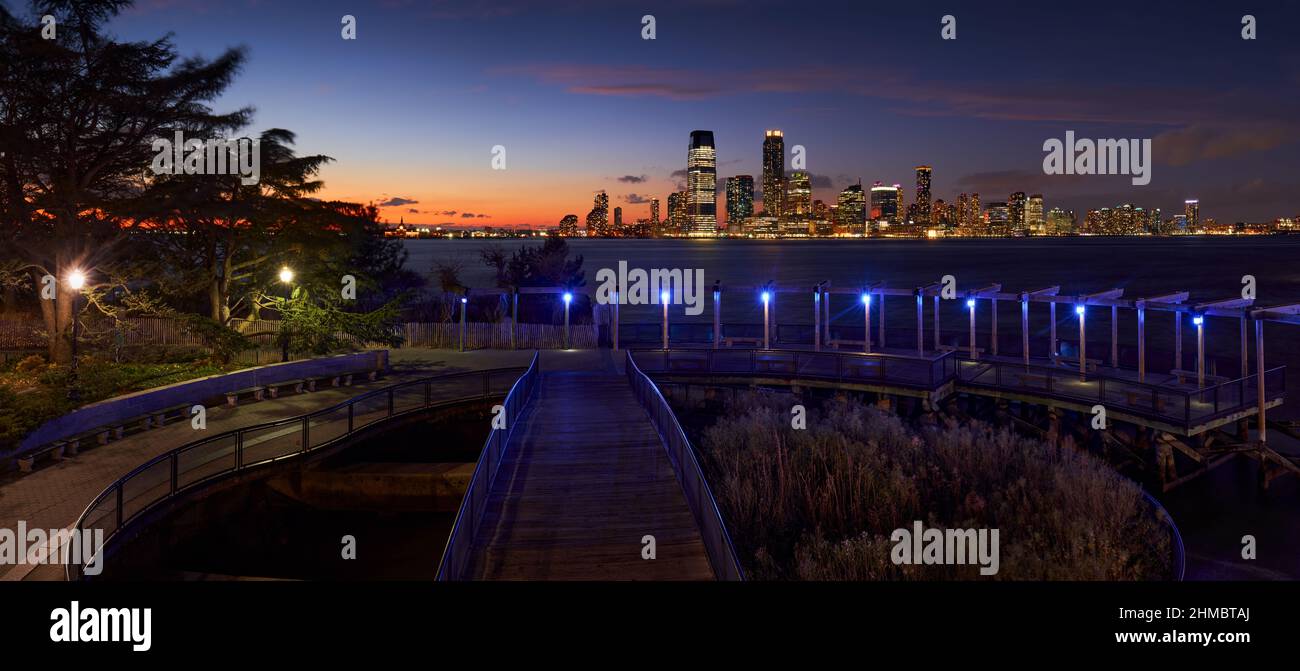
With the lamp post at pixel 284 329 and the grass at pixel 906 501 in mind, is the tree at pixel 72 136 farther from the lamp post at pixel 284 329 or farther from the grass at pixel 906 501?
the grass at pixel 906 501

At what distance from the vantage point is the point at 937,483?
14438 millimetres

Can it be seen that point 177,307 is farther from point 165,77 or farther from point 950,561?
→ point 950,561

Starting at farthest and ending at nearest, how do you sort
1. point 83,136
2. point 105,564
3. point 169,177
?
point 169,177 < point 83,136 < point 105,564

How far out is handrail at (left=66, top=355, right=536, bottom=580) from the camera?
10.2 m

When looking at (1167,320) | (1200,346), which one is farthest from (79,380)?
(1167,320)

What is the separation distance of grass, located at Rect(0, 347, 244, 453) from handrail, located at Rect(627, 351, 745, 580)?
454 inches

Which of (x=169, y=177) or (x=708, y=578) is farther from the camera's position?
(x=169, y=177)

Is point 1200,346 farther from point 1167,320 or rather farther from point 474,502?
point 1167,320

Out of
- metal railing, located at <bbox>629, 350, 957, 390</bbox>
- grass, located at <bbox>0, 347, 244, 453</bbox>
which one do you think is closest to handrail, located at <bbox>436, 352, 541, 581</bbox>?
grass, located at <bbox>0, 347, 244, 453</bbox>
